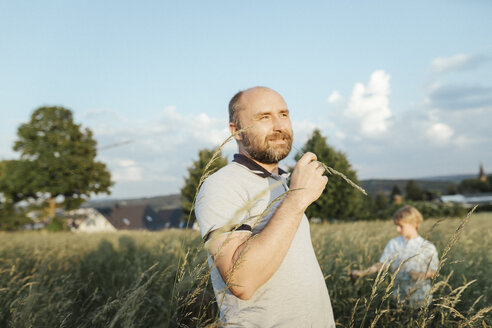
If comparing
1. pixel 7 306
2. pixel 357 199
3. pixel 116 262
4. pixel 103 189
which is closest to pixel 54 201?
pixel 103 189

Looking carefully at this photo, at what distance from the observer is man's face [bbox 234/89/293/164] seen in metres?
1.80

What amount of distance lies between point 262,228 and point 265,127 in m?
0.58

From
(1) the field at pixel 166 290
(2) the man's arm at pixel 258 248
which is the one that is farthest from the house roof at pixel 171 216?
(2) the man's arm at pixel 258 248

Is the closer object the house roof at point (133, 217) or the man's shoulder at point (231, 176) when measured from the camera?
the man's shoulder at point (231, 176)

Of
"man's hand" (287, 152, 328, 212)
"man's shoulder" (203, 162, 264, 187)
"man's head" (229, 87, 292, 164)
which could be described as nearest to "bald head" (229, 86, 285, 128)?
"man's head" (229, 87, 292, 164)

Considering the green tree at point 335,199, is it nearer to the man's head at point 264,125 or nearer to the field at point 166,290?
the field at point 166,290

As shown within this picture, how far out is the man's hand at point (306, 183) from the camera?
4.42ft

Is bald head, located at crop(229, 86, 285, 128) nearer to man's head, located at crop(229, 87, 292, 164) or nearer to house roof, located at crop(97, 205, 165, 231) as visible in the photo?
man's head, located at crop(229, 87, 292, 164)

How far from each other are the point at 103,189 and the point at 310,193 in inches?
1417

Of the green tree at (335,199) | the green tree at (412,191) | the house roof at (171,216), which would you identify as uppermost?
the green tree at (335,199)

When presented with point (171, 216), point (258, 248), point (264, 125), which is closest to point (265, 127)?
point (264, 125)

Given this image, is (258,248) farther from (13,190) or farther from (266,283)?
(13,190)

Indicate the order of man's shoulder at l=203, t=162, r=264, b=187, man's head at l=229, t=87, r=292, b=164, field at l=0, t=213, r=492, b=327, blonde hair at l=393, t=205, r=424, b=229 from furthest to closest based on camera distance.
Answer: blonde hair at l=393, t=205, r=424, b=229, man's head at l=229, t=87, r=292, b=164, field at l=0, t=213, r=492, b=327, man's shoulder at l=203, t=162, r=264, b=187

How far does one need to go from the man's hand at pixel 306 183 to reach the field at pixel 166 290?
473mm
